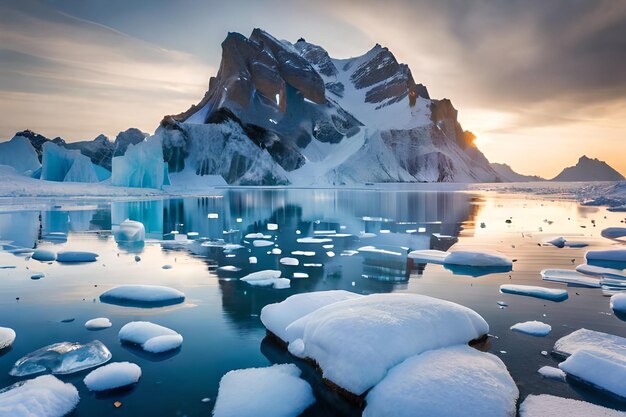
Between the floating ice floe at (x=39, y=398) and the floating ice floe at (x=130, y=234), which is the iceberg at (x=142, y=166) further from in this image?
the floating ice floe at (x=39, y=398)

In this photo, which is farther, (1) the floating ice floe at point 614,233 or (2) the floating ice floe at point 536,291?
(1) the floating ice floe at point 614,233

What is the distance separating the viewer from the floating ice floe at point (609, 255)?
39.7ft

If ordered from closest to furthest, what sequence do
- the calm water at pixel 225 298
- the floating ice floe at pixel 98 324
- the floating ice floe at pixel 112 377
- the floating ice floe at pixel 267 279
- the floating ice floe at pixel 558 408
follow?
1. the floating ice floe at pixel 558 408
2. the floating ice floe at pixel 112 377
3. the calm water at pixel 225 298
4. the floating ice floe at pixel 98 324
5. the floating ice floe at pixel 267 279

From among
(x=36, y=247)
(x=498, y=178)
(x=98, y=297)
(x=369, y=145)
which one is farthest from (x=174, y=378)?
(x=498, y=178)

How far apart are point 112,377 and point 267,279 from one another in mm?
4961

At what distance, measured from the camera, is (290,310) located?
6.70 m

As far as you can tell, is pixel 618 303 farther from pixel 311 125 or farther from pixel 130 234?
pixel 311 125

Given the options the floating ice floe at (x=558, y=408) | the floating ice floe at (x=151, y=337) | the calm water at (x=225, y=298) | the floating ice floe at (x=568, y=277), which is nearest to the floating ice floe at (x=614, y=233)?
the calm water at (x=225, y=298)

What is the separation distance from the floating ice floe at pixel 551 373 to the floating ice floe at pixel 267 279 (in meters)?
5.26

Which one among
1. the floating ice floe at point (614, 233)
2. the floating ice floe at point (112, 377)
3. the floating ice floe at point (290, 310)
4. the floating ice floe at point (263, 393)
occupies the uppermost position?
the floating ice floe at point (614, 233)

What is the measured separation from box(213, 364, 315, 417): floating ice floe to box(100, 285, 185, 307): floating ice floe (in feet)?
11.5

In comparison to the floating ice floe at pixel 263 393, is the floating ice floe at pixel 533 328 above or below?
above

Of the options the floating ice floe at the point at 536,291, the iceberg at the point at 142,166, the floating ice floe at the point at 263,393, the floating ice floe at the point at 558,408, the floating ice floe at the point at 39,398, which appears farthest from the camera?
the iceberg at the point at 142,166

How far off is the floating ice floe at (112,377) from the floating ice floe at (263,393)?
106 centimetres
